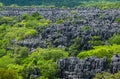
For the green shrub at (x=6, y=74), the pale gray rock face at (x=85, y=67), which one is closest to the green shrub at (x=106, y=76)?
the pale gray rock face at (x=85, y=67)

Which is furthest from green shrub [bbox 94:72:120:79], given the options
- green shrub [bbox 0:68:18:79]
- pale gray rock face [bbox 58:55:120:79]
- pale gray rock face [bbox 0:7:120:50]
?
pale gray rock face [bbox 0:7:120:50]

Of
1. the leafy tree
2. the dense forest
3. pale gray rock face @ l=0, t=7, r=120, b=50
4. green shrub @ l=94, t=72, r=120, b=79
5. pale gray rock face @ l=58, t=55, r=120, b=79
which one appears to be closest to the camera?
green shrub @ l=94, t=72, r=120, b=79

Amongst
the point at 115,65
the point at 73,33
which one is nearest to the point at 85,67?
the point at 115,65

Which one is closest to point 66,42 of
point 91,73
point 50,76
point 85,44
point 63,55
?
point 85,44

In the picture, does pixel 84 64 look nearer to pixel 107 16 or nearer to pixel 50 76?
pixel 50 76

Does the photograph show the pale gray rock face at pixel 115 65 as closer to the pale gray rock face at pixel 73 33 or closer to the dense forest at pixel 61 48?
the dense forest at pixel 61 48

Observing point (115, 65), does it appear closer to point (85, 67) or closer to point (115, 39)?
point (85, 67)

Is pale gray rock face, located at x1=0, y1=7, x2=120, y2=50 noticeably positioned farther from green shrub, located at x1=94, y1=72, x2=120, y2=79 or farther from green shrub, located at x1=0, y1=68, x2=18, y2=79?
green shrub, located at x1=94, y1=72, x2=120, y2=79
